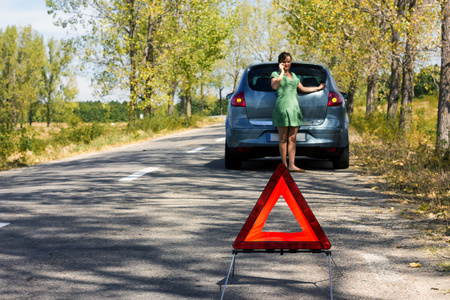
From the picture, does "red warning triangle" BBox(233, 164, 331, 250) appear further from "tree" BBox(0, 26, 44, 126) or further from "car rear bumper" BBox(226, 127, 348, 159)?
"tree" BBox(0, 26, 44, 126)

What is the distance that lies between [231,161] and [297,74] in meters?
2.17

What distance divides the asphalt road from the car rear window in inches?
70.8

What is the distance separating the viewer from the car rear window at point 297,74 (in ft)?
34.7

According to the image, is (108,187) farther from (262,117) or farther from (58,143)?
(58,143)

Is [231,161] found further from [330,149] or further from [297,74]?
[297,74]

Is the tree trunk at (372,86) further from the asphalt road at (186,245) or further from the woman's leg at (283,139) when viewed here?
the asphalt road at (186,245)

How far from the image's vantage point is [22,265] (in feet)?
15.7

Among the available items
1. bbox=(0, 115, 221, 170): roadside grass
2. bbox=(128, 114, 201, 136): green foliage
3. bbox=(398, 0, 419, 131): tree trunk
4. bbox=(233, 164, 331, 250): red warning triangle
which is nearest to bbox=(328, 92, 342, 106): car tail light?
bbox=(398, 0, 419, 131): tree trunk

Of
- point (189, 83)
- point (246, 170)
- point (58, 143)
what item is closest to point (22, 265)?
point (246, 170)

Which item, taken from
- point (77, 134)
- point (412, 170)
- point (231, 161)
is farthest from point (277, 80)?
point (77, 134)

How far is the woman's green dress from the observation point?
9.95 m

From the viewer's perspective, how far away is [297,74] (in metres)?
10.5

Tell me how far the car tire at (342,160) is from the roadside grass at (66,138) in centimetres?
835

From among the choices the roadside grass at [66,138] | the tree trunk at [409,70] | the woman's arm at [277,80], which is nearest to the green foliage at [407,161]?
the tree trunk at [409,70]
